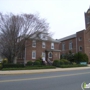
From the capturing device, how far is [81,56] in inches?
1719

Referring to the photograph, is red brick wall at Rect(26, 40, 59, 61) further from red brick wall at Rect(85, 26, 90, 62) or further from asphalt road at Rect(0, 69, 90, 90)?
asphalt road at Rect(0, 69, 90, 90)

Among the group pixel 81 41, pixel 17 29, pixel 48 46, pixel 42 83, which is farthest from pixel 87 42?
pixel 42 83

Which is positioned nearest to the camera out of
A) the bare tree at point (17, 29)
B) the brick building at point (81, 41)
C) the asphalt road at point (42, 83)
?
the asphalt road at point (42, 83)

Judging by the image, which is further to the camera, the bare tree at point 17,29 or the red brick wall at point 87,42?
the red brick wall at point 87,42

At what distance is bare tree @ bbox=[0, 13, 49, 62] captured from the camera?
1264 inches

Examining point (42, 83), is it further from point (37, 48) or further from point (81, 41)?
point (81, 41)

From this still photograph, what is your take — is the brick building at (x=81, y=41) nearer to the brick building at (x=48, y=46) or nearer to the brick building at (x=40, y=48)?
the brick building at (x=48, y=46)

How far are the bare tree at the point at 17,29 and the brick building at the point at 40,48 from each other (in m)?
3.07

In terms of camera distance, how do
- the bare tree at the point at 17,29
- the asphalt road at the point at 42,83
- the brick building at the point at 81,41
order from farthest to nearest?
the brick building at the point at 81,41
the bare tree at the point at 17,29
the asphalt road at the point at 42,83

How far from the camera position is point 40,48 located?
40.4 m

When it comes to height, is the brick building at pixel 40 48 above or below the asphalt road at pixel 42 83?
above

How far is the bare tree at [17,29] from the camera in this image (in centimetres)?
3209

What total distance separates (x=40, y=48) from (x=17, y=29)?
1016cm

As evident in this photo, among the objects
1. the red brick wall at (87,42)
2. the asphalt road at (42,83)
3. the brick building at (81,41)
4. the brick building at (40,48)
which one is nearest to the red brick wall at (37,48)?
the brick building at (40,48)
